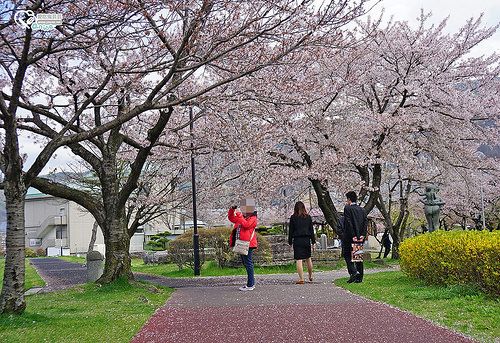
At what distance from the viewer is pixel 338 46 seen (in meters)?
8.10

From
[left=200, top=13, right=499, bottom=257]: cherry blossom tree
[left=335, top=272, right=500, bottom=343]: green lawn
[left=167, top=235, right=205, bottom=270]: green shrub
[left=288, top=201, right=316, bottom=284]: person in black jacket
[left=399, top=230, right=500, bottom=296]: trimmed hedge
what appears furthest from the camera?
[left=167, top=235, right=205, bottom=270]: green shrub

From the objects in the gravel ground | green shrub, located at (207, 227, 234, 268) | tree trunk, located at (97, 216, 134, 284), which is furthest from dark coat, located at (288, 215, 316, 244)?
the gravel ground

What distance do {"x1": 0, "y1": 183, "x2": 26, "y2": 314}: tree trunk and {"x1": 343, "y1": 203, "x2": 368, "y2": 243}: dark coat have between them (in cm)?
607

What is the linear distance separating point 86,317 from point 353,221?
217 inches

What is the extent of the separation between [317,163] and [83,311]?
1020 centimetres

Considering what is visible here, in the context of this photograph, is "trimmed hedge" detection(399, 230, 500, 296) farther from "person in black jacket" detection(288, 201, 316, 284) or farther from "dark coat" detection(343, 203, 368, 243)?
"person in black jacket" detection(288, 201, 316, 284)

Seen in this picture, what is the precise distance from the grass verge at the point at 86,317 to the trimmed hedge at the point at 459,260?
4.70 metres

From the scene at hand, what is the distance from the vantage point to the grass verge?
17.8 ft

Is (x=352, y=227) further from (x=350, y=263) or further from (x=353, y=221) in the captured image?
(x=350, y=263)

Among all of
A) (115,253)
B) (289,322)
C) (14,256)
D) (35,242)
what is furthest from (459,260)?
(35,242)

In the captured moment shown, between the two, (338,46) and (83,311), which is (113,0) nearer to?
(338,46)

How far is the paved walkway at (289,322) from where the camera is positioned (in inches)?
199

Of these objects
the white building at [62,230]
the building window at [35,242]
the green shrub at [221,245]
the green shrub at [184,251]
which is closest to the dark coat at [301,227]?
the green shrub at [221,245]

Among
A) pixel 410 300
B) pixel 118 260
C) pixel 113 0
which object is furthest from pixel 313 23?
pixel 118 260
